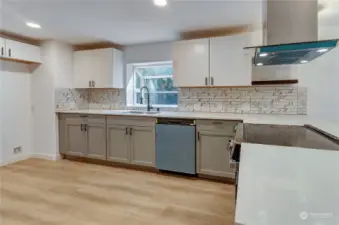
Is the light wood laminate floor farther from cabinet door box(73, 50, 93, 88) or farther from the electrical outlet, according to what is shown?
cabinet door box(73, 50, 93, 88)

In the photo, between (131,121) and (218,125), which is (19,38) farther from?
(218,125)

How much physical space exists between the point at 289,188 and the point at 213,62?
2564 millimetres

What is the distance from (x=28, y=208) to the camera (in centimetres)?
239

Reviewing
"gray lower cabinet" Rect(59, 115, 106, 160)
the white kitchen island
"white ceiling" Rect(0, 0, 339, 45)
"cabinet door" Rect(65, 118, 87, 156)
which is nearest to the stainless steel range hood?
"white ceiling" Rect(0, 0, 339, 45)

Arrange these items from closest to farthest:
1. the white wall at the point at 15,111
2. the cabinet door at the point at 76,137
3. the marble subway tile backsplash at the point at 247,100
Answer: the marble subway tile backsplash at the point at 247,100
the white wall at the point at 15,111
the cabinet door at the point at 76,137

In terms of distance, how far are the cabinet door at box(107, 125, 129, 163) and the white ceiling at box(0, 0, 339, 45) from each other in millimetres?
1488

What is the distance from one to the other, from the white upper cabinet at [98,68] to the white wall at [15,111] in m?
0.87

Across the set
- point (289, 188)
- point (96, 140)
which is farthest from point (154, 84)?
point (289, 188)

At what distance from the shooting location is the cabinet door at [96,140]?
12.5 ft

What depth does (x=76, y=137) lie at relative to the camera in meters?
4.04

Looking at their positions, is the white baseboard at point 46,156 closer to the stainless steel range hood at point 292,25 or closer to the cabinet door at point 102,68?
the cabinet door at point 102,68

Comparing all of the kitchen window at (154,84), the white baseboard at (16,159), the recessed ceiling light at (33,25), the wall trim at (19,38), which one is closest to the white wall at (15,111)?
the white baseboard at (16,159)

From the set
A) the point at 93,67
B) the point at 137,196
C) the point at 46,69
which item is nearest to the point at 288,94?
the point at 137,196

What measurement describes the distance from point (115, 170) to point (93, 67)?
1.89m
